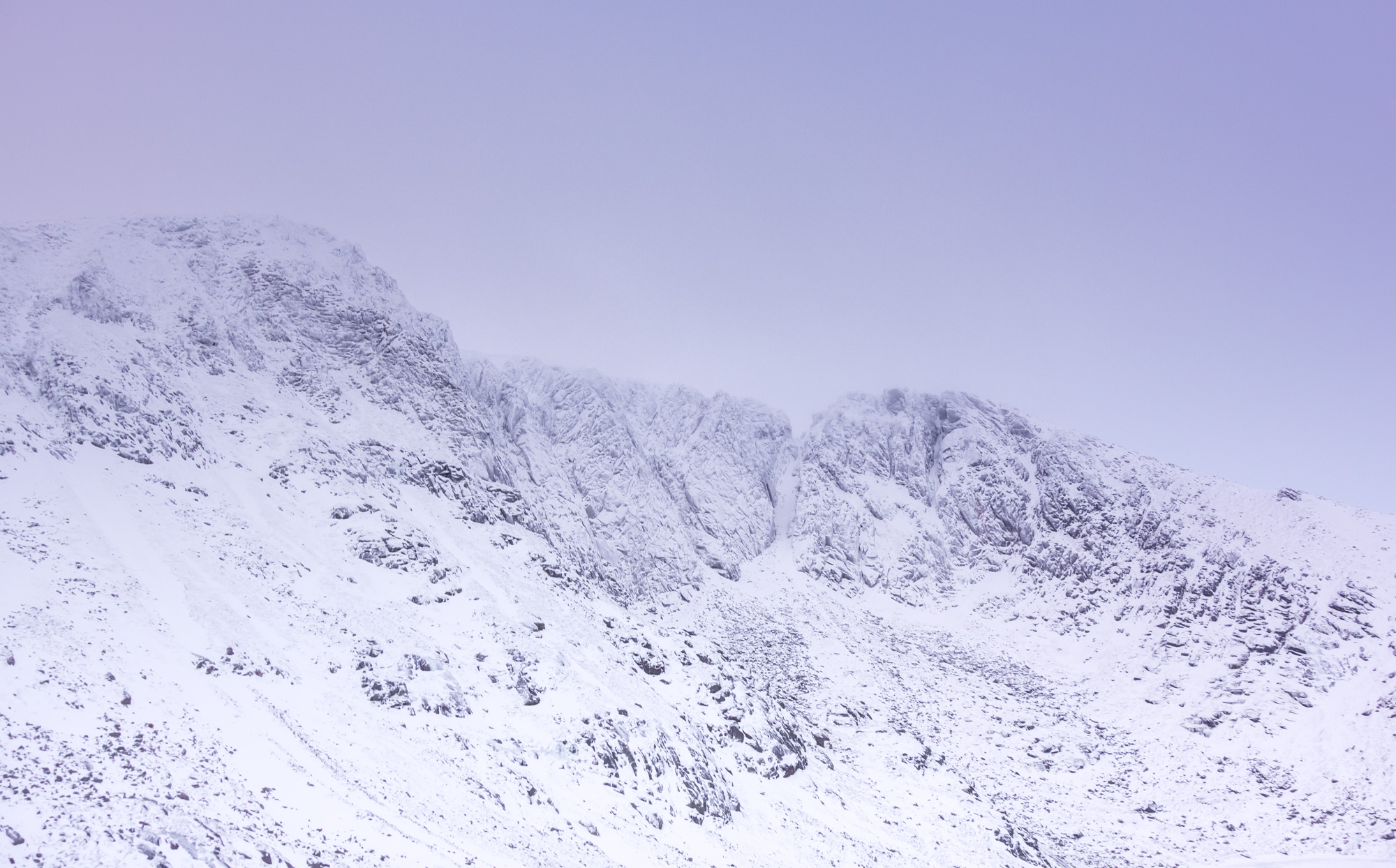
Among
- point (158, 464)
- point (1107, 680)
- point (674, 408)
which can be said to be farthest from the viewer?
point (674, 408)

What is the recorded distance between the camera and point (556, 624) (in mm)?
38625

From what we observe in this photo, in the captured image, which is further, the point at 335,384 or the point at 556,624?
the point at 335,384

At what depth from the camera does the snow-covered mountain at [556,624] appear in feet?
70.9

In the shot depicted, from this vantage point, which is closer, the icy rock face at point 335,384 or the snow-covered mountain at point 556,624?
the snow-covered mountain at point 556,624

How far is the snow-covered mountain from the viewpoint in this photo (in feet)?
70.9

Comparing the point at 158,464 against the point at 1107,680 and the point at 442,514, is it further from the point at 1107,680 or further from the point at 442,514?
the point at 1107,680

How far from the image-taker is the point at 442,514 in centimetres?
4575

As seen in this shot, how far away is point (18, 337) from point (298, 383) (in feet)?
52.3

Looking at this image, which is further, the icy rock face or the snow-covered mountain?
the icy rock face

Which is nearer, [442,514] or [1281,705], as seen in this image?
[442,514]

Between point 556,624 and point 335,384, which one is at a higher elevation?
point 335,384

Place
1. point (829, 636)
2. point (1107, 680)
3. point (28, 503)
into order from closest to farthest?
point (28, 503) → point (1107, 680) → point (829, 636)

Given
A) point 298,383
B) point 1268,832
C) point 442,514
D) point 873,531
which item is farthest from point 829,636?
point 298,383

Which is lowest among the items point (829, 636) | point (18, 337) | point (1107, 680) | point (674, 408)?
point (829, 636)
